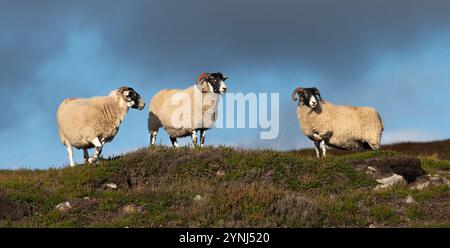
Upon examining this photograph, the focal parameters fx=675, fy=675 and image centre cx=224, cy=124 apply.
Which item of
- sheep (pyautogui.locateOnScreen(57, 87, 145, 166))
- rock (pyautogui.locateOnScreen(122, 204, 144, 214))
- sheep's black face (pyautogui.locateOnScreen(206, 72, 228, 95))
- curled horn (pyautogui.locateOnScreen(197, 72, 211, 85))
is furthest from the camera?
curled horn (pyautogui.locateOnScreen(197, 72, 211, 85))

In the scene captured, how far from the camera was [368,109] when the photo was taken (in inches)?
1094

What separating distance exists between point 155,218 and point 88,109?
8543mm

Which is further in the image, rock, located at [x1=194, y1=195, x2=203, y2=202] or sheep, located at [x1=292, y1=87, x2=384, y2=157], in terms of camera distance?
sheep, located at [x1=292, y1=87, x2=384, y2=157]

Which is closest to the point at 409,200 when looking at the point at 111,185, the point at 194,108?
the point at 111,185

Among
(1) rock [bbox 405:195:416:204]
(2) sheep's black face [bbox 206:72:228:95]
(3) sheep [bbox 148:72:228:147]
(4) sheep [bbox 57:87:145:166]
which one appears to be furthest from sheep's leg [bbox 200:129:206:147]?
(1) rock [bbox 405:195:416:204]

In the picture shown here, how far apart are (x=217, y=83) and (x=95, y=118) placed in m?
5.34

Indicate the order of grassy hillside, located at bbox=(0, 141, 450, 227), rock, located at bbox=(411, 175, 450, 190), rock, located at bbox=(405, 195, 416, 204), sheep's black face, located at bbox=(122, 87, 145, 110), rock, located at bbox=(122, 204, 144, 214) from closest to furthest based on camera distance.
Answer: grassy hillside, located at bbox=(0, 141, 450, 227)
rock, located at bbox=(122, 204, 144, 214)
rock, located at bbox=(405, 195, 416, 204)
rock, located at bbox=(411, 175, 450, 190)
sheep's black face, located at bbox=(122, 87, 145, 110)

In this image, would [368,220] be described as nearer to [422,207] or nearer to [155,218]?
[422,207]

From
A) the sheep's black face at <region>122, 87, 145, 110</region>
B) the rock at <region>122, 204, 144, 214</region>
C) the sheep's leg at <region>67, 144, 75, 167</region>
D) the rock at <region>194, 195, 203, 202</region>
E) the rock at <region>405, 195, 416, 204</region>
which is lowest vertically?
the rock at <region>122, 204, 144, 214</region>

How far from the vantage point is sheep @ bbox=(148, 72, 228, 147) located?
26.1 m

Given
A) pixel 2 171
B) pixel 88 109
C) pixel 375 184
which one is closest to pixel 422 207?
pixel 375 184

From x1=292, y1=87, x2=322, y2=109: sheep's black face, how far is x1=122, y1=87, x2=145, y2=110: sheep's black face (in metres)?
6.87

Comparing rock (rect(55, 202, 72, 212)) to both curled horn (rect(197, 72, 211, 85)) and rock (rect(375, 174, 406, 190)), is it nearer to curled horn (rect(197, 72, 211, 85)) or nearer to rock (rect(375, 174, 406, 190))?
rock (rect(375, 174, 406, 190))
